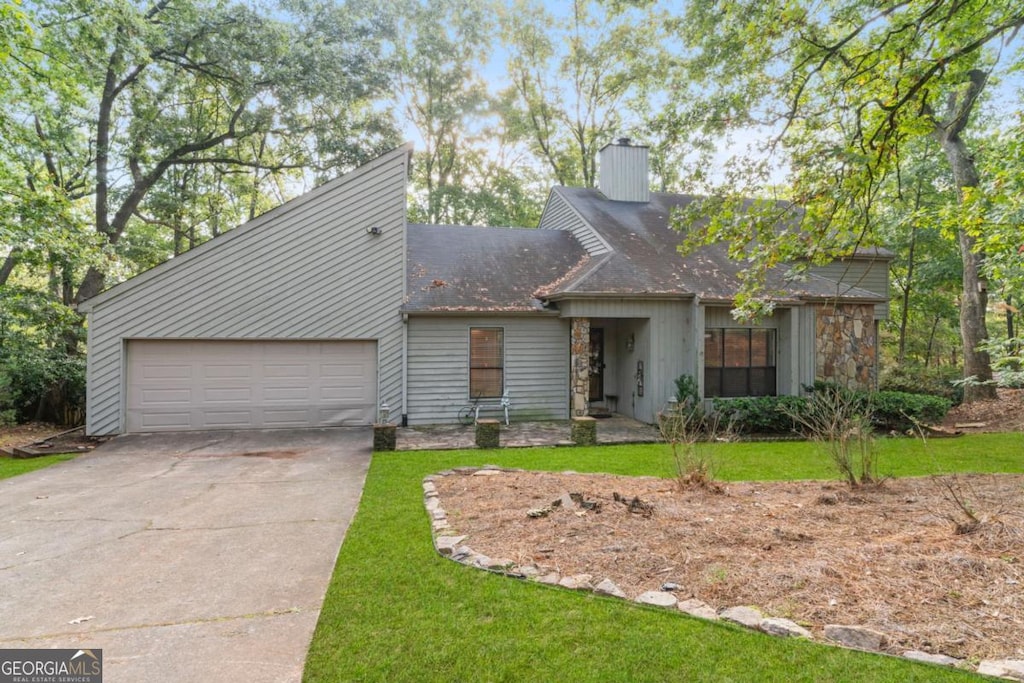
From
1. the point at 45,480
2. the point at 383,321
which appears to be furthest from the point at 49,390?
the point at 383,321

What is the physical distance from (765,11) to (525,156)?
744 inches

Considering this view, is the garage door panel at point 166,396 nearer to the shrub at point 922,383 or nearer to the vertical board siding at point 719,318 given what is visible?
the vertical board siding at point 719,318

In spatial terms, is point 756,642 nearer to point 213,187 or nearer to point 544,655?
point 544,655

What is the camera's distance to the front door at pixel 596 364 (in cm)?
1265

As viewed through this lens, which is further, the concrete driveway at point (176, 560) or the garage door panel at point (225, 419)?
the garage door panel at point (225, 419)

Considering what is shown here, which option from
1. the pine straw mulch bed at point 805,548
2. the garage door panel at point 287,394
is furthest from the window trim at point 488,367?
the pine straw mulch bed at point 805,548

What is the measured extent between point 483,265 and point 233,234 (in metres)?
5.38

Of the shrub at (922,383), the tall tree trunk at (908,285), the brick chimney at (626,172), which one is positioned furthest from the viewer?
the tall tree trunk at (908,285)

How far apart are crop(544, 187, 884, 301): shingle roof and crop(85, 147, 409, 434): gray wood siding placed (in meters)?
3.84

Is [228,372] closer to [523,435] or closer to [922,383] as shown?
[523,435]

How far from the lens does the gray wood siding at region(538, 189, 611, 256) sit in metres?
13.0

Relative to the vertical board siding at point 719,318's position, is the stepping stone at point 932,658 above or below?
below

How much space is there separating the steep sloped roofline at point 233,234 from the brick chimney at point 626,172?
653cm

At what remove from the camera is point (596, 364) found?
12.7 m
